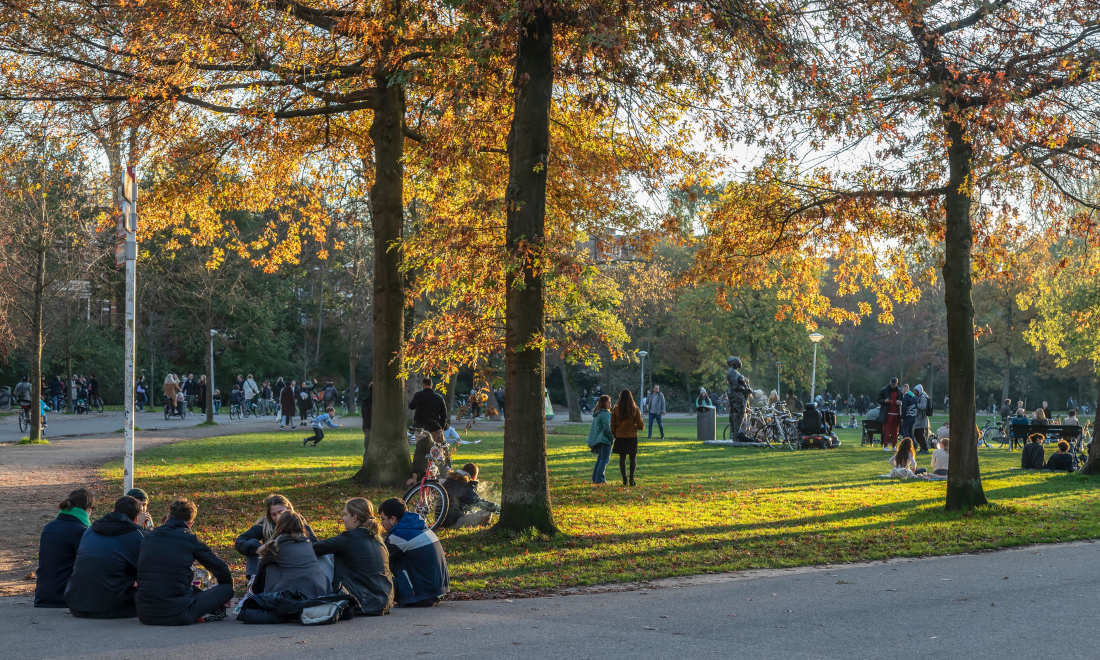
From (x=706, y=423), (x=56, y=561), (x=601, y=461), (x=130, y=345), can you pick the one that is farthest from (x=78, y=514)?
(x=706, y=423)

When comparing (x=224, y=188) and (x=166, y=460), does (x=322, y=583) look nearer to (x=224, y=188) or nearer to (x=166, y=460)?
(x=224, y=188)

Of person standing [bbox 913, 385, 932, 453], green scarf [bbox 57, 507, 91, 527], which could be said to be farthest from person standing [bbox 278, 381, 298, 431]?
green scarf [bbox 57, 507, 91, 527]

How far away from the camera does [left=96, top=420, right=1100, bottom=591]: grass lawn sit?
966 cm

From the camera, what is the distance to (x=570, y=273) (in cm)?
1048

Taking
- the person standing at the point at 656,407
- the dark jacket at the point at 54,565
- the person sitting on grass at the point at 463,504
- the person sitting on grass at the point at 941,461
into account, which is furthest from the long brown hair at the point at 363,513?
the person standing at the point at 656,407

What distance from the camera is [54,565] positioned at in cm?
752

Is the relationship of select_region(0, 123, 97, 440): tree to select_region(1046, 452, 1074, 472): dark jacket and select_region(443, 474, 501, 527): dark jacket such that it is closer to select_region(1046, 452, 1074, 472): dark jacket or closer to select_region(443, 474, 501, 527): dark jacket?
select_region(443, 474, 501, 527): dark jacket

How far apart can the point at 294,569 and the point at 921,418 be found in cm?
2147

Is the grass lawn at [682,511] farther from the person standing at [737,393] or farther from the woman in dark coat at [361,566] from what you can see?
the person standing at [737,393]

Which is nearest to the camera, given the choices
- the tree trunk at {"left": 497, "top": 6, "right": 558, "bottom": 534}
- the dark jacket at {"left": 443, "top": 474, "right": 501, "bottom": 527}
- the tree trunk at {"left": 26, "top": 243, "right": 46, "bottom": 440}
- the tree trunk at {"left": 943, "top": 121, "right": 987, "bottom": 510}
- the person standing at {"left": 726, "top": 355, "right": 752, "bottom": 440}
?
the tree trunk at {"left": 497, "top": 6, "right": 558, "bottom": 534}

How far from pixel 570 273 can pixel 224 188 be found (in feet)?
31.8

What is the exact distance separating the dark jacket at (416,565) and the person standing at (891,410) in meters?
19.4

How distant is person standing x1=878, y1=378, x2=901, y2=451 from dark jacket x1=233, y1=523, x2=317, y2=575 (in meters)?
20.2

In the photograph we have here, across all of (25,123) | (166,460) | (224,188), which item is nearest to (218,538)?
(25,123)
